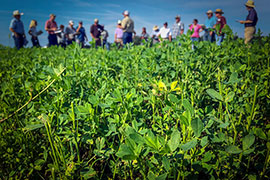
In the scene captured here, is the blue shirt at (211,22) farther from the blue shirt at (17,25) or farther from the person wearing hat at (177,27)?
the blue shirt at (17,25)

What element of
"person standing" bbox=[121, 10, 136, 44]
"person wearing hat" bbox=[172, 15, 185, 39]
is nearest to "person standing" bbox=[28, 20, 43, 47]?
"person standing" bbox=[121, 10, 136, 44]

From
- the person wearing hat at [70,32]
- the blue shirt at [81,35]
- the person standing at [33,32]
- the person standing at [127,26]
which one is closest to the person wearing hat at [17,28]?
the person standing at [33,32]

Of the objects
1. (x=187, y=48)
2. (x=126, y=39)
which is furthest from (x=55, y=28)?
(x=187, y=48)

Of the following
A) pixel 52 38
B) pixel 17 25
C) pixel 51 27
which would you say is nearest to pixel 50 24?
pixel 51 27

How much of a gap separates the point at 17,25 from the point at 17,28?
150mm

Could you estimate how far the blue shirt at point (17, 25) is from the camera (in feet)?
28.3

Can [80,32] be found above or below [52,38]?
above

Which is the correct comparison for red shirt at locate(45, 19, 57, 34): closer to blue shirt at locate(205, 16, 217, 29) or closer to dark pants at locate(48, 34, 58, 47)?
dark pants at locate(48, 34, 58, 47)

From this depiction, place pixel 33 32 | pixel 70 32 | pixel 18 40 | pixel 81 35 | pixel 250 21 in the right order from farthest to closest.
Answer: pixel 81 35, pixel 70 32, pixel 33 32, pixel 18 40, pixel 250 21

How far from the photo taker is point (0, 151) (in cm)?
126

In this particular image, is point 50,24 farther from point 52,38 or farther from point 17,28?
point 17,28

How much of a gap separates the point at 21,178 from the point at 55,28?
11760mm

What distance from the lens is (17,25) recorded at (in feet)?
28.9


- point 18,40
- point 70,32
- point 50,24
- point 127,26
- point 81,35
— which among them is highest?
point 50,24
